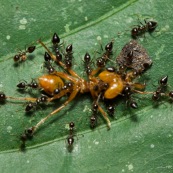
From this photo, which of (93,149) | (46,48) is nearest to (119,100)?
(93,149)

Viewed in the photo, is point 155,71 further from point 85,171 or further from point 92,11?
point 85,171

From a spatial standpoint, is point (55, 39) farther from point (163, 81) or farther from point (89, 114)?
point (163, 81)

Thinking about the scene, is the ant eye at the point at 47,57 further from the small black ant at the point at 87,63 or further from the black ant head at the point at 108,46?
the black ant head at the point at 108,46

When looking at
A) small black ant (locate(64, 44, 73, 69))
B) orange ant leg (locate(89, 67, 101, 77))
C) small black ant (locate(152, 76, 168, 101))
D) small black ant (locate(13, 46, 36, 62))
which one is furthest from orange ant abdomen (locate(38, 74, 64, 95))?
small black ant (locate(152, 76, 168, 101))

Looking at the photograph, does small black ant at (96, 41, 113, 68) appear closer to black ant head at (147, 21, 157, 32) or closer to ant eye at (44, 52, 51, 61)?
black ant head at (147, 21, 157, 32)

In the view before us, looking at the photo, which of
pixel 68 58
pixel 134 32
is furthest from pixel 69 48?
pixel 134 32

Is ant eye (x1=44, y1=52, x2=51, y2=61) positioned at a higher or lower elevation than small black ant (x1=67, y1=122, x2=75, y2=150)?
higher
